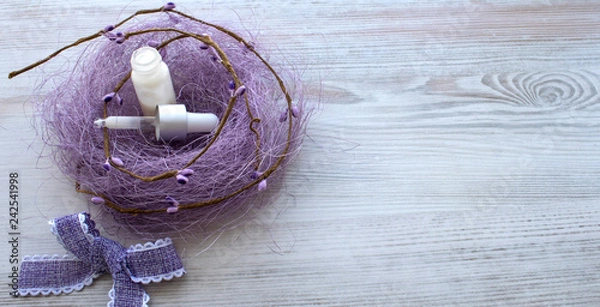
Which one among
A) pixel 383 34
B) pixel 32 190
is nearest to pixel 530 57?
pixel 383 34

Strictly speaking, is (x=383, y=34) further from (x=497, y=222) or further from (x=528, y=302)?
(x=528, y=302)

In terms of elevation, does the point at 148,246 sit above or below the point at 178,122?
below

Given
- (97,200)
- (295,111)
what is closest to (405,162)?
(295,111)

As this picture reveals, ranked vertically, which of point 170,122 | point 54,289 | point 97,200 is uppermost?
point 170,122

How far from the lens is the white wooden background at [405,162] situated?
78 centimetres

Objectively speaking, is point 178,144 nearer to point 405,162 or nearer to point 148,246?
point 148,246

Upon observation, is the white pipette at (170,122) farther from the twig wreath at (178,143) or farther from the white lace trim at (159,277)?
the white lace trim at (159,277)

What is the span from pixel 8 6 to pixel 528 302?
0.91 meters

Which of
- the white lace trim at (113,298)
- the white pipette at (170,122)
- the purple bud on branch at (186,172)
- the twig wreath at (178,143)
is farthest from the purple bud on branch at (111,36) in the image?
the white lace trim at (113,298)

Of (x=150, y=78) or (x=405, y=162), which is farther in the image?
(x=405, y=162)

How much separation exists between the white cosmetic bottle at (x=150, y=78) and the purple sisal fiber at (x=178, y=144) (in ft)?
0.17

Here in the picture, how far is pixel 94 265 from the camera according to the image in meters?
0.76

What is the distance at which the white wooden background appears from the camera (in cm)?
78

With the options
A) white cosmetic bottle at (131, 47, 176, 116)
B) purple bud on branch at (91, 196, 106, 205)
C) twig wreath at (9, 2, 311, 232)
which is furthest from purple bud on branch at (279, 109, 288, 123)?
purple bud on branch at (91, 196, 106, 205)
